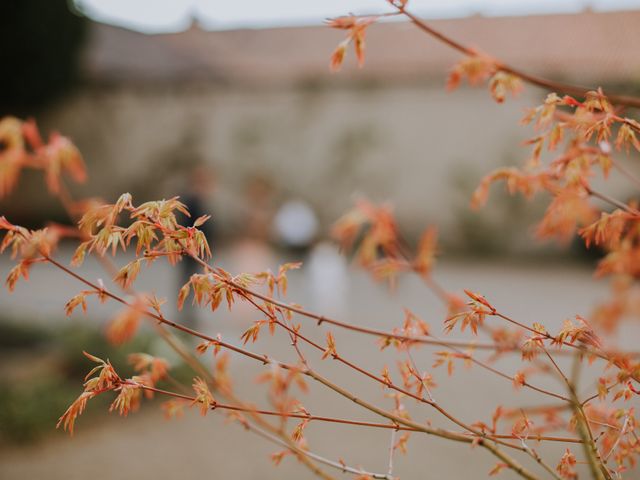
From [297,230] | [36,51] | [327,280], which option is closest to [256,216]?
[297,230]

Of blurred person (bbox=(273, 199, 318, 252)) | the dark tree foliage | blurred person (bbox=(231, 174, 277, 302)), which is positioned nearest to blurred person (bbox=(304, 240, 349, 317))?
blurred person (bbox=(273, 199, 318, 252))

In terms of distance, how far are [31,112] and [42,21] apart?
2102mm

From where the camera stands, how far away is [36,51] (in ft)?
40.2

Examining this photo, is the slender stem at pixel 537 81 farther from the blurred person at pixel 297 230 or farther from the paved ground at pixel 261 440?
the blurred person at pixel 297 230

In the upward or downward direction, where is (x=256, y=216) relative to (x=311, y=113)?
downward

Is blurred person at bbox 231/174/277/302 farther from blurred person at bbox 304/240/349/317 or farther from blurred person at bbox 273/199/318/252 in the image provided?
blurred person at bbox 304/240/349/317

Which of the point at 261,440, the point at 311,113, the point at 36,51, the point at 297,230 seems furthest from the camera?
the point at 311,113

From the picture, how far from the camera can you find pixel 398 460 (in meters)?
3.77

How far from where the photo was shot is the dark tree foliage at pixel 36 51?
11.9m

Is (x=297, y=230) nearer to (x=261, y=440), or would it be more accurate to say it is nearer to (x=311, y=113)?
(x=311, y=113)

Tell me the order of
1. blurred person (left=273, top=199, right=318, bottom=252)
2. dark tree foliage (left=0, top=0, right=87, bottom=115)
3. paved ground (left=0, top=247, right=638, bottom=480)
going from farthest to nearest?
dark tree foliage (left=0, top=0, right=87, bottom=115)
blurred person (left=273, top=199, right=318, bottom=252)
paved ground (left=0, top=247, right=638, bottom=480)

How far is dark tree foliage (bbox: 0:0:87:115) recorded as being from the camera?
39.0ft

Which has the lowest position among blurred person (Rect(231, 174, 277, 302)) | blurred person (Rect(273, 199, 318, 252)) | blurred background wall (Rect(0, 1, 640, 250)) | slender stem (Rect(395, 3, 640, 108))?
blurred person (Rect(231, 174, 277, 302))

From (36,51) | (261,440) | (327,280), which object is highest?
(36,51)
